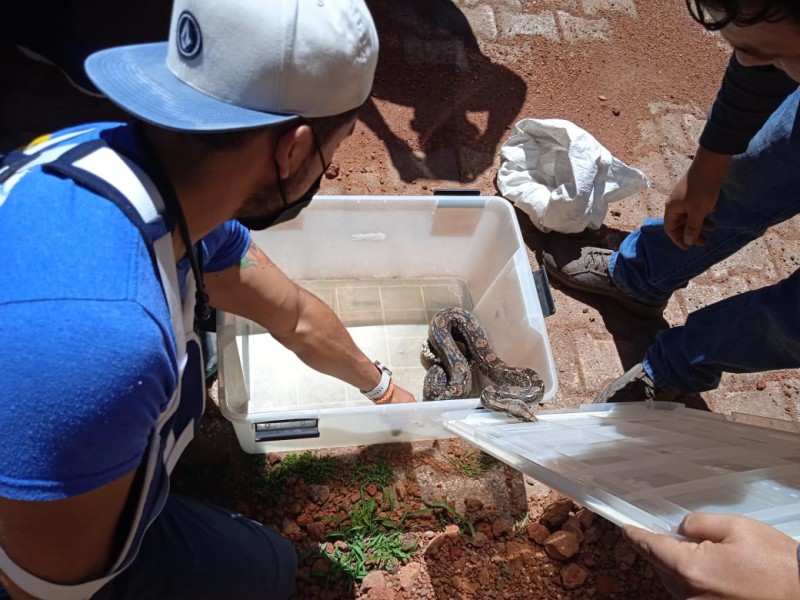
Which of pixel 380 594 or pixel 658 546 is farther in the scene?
pixel 380 594

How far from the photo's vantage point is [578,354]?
10.8 ft

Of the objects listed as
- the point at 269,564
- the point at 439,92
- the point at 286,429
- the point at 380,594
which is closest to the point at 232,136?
the point at 286,429

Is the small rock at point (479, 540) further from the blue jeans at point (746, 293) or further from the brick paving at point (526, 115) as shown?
the blue jeans at point (746, 293)

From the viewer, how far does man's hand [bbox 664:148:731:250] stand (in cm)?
231

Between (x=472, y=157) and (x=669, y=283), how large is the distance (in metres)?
1.45

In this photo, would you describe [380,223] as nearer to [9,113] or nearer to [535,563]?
[535,563]

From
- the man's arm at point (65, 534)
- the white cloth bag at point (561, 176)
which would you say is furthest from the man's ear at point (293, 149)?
the white cloth bag at point (561, 176)

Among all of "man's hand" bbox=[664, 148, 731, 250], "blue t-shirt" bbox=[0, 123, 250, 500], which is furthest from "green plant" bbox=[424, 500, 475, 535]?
"blue t-shirt" bbox=[0, 123, 250, 500]

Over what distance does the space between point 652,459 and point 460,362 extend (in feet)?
4.03

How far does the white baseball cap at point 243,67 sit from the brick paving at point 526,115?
2.25 metres

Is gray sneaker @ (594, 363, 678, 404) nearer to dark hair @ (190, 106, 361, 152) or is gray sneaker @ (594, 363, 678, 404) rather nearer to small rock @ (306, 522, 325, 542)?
small rock @ (306, 522, 325, 542)

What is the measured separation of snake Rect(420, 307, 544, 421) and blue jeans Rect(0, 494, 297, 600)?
1.12m

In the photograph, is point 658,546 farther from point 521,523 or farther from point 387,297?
point 387,297

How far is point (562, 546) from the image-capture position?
253 centimetres
